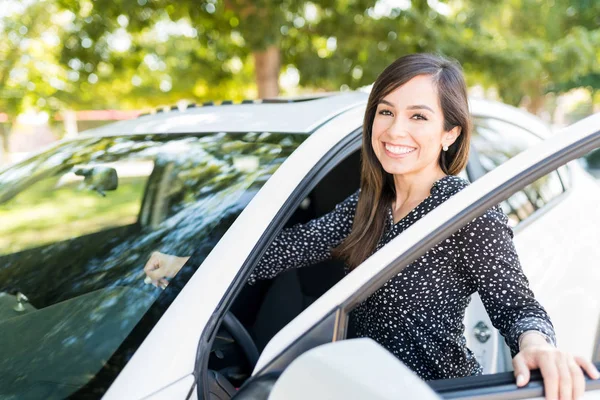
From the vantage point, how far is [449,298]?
1429 millimetres

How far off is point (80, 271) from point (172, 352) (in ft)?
1.99

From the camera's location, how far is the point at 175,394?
121 centimetres

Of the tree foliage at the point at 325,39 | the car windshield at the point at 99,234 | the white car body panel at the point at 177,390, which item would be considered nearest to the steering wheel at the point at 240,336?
the car windshield at the point at 99,234

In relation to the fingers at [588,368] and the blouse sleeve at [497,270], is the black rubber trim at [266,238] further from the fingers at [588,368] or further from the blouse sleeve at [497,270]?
the fingers at [588,368]

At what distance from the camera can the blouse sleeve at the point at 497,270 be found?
1.30 metres

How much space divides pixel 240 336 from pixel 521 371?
2.30 ft

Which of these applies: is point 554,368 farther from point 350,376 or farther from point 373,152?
point 373,152

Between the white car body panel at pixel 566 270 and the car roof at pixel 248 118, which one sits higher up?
the car roof at pixel 248 118

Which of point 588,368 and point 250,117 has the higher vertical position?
point 250,117

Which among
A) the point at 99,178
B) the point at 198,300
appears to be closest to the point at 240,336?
the point at 198,300

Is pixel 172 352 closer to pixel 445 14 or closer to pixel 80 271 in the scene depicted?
pixel 80 271

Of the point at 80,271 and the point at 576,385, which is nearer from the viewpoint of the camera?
the point at 576,385

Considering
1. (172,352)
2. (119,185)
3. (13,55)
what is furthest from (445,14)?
(13,55)

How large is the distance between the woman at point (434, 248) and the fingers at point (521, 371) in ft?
0.10
